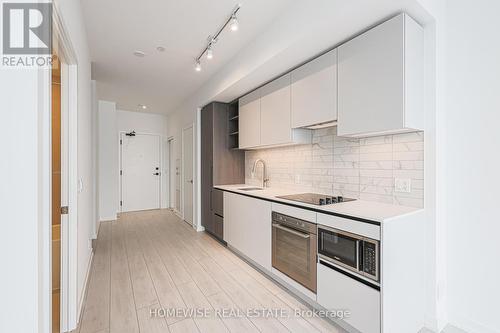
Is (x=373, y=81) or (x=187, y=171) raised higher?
(x=373, y=81)

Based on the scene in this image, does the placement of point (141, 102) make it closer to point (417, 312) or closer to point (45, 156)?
point (45, 156)

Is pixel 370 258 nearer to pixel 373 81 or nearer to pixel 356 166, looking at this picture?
pixel 356 166

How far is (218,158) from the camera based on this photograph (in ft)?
13.0

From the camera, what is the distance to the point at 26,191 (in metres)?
0.89

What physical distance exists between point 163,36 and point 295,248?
2.72 m

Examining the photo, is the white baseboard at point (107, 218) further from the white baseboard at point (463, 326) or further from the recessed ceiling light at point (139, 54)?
the white baseboard at point (463, 326)

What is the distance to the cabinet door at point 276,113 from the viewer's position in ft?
8.90

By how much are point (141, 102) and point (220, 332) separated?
516 cm

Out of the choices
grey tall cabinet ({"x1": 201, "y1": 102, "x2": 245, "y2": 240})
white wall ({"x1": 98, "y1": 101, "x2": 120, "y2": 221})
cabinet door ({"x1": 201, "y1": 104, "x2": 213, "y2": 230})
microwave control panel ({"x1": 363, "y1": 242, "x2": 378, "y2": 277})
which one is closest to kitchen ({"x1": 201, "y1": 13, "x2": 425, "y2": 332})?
microwave control panel ({"x1": 363, "y1": 242, "x2": 378, "y2": 277})

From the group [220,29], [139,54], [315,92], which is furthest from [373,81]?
[139,54]

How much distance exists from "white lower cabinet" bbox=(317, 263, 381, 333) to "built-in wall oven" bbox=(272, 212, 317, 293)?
12 centimetres

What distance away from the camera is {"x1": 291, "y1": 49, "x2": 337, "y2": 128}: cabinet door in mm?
2154

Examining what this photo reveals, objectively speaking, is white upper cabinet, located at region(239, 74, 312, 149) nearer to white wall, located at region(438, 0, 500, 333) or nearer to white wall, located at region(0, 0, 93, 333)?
white wall, located at region(438, 0, 500, 333)
